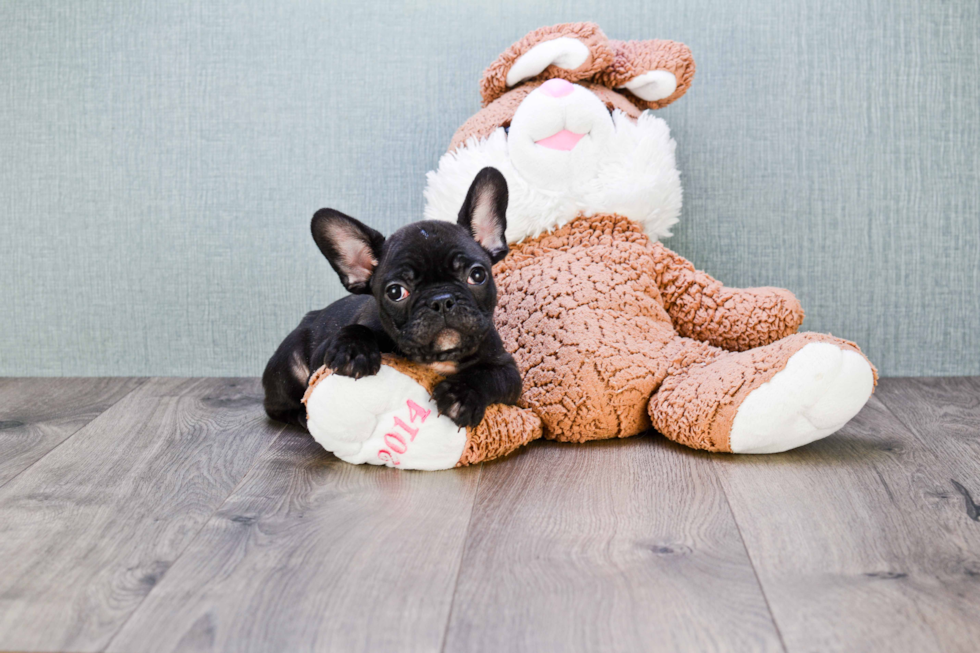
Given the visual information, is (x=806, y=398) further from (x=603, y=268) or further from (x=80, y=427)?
(x=80, y=427)

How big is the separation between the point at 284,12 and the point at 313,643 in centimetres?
155

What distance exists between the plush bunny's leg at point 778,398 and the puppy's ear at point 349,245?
57cm

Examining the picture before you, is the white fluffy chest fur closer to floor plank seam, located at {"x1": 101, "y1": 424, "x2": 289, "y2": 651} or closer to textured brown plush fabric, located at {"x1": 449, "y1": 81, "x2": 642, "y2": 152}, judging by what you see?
textured brown plush fabric, located at {"x1": 449, "y1": 81, "x2": 642, "y2": 152}

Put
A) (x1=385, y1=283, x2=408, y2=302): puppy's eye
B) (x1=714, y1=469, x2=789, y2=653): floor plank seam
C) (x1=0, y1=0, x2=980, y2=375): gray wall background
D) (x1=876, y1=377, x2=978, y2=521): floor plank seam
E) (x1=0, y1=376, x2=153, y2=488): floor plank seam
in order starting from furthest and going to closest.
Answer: (x1=0, y1=0, x2=980, y2=375): gray wall background < (x1=0, y1=376, x2=153, y2=488): floor plank seam < (x1=385, y1=283, x2=408, y2=302): puppy's eye < (x1=876, y1=377, x2=978, y2=521): floor plank seam < (x1=714, y1=469, x2=789, y2=653): floor plank seam

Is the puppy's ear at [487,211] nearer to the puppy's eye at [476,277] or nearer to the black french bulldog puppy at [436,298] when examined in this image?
the black french bulldog puppy at [436,298]

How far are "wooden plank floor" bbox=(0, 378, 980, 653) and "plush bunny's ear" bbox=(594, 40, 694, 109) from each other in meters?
0.70

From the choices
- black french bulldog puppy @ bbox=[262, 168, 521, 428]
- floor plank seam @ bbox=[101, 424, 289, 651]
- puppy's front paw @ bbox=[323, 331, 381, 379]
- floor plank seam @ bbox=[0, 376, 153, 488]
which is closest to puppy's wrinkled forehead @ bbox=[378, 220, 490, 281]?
black french bulldog puppy @ bbox=[262, 168, 521, 428]

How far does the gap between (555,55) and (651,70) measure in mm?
205

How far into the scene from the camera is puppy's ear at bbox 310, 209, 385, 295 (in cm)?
126

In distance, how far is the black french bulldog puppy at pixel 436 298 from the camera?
1.22m

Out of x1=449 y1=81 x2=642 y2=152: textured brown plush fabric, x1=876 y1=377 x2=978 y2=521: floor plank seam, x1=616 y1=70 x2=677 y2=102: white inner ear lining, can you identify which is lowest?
x1=876 y1=377 x2=978 y2=521: floor plank seam

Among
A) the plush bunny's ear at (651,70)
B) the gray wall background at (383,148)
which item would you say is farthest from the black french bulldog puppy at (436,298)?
the gray wall background at (383,148)

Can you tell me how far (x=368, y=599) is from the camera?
908 mm

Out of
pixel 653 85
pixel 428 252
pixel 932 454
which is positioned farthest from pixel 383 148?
pixel 932 454
